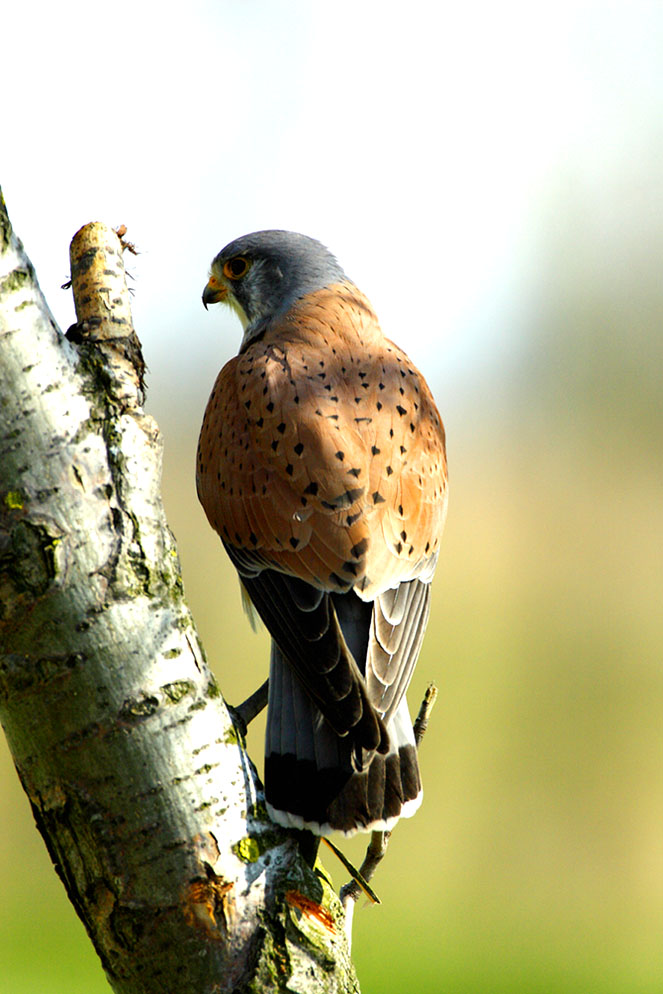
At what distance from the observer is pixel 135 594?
5.37 feet

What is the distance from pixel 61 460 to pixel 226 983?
96cm

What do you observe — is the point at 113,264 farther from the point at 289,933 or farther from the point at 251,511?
the point at 289,933

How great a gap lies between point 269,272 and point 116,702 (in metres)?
2.66

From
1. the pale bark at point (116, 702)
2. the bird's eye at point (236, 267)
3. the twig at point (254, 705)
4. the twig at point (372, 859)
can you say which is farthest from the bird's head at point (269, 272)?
the pale bark at point (116, 702)

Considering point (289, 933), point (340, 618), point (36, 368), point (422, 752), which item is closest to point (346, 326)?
point (340, 618)

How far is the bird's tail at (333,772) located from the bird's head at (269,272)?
5.95 ft

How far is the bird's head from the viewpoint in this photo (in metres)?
3.77

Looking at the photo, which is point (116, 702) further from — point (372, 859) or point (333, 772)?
point (372, 859)

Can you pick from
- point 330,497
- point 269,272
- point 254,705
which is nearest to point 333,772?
point 254,705

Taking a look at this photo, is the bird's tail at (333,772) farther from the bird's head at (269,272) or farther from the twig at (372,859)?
the bird's head at (269,272)

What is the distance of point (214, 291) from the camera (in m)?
4.15

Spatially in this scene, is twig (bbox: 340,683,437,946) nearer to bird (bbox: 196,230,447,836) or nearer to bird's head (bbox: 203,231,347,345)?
bird (bbox: 196,230,447,836)

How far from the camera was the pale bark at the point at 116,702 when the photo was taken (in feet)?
5.10

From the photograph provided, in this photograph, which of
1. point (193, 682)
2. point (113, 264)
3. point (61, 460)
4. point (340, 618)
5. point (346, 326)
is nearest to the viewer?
point (61, 460)
